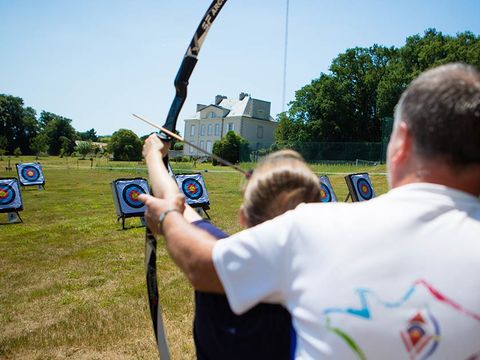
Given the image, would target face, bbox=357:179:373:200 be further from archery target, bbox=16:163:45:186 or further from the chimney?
the chimney

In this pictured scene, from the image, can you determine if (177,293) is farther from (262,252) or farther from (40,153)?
(40,153)

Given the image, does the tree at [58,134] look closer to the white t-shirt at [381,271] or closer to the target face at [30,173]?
the target face at [30,173]

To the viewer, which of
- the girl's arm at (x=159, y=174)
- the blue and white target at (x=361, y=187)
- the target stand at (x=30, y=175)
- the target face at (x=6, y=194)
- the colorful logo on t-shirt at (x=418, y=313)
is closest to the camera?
the colorful logo on t-shirt at (x=418, y=313)

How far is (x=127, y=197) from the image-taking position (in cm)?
838

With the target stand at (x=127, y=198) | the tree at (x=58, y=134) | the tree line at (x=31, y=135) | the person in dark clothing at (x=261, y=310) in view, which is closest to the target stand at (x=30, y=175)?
the target stand at (x=127, y=198)

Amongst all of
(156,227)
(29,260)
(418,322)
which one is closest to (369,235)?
(418,322)

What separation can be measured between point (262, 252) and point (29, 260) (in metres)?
5.95

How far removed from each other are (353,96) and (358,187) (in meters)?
34.8

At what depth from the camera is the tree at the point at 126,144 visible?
40.6 metres

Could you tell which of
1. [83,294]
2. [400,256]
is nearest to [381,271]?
[400,256]

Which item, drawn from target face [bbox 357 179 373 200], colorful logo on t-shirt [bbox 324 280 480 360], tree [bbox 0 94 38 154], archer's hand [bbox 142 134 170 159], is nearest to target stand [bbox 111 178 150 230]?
target face [bbox 357 179 373 200]

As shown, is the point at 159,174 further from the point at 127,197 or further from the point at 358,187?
the point at 358,187

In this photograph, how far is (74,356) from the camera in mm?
3121

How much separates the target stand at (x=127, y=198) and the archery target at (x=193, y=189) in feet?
3.45
